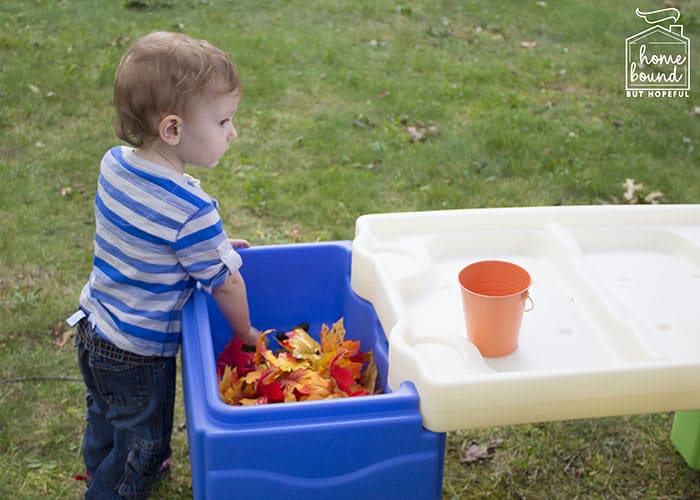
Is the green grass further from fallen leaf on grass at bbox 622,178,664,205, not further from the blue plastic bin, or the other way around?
the blue plastic bin

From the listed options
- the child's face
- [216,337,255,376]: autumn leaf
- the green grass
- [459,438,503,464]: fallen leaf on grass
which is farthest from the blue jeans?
[459,438,503,464]: fallen leaf on grass

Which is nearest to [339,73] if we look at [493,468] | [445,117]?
[445,117]

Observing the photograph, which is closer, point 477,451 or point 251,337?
point 251,337

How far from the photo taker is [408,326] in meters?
1.81

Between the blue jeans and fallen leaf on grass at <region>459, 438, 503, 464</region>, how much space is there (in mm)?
872

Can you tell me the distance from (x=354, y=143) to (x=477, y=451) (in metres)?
2.13

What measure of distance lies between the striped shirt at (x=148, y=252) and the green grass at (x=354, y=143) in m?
0.66

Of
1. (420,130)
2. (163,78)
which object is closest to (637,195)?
(420,130)

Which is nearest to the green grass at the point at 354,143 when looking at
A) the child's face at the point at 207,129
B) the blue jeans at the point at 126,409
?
the blue jeans at the point at 126,409

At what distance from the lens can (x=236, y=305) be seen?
202 cm

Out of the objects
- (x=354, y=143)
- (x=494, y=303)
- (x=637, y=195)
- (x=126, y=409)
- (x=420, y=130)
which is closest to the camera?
(x=494, y=303)

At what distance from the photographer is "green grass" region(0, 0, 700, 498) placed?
2.52 meters
